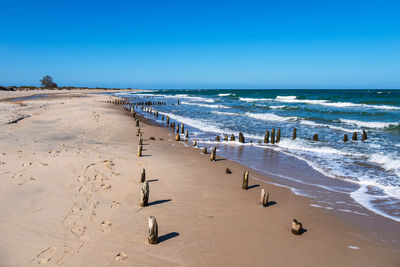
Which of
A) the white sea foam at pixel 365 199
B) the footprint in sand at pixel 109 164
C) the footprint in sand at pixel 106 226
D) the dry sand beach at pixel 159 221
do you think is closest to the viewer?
the dry sand beach at pixel 159 221

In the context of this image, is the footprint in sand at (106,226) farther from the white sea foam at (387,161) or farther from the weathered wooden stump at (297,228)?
the white sea foam at (387,161)

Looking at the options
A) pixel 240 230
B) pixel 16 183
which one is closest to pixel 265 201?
pixel 240 230

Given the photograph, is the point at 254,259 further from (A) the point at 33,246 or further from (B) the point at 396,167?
(B) the point at 396,167

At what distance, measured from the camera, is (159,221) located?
6234 millimetres

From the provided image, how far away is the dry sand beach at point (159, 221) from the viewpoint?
5.01 meters

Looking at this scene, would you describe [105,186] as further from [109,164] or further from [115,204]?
[109,164]

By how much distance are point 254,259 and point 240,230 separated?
1061mm

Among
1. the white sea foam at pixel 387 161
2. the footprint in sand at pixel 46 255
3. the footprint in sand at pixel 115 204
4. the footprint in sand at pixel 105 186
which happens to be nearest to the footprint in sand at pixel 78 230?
the footprint in sand at pixel 46 255

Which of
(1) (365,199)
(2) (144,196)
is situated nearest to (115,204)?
(2) (144,196)

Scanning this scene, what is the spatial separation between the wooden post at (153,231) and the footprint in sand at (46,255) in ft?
5.95

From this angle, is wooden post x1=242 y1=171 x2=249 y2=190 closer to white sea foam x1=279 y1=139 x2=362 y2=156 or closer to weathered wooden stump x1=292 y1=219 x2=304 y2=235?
weathered wooden stump x1=292 y1=219 x2=304 y2=235

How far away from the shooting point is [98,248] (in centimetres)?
507

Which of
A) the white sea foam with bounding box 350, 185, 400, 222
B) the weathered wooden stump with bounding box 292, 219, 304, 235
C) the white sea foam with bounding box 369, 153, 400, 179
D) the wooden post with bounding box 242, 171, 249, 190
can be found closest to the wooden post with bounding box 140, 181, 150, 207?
the wooden post with bounding box 242, 171, 249, 190

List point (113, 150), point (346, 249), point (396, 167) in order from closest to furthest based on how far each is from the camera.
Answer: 1. point (346, 249)
2. point (396, 167)
3. point (113, 150)
